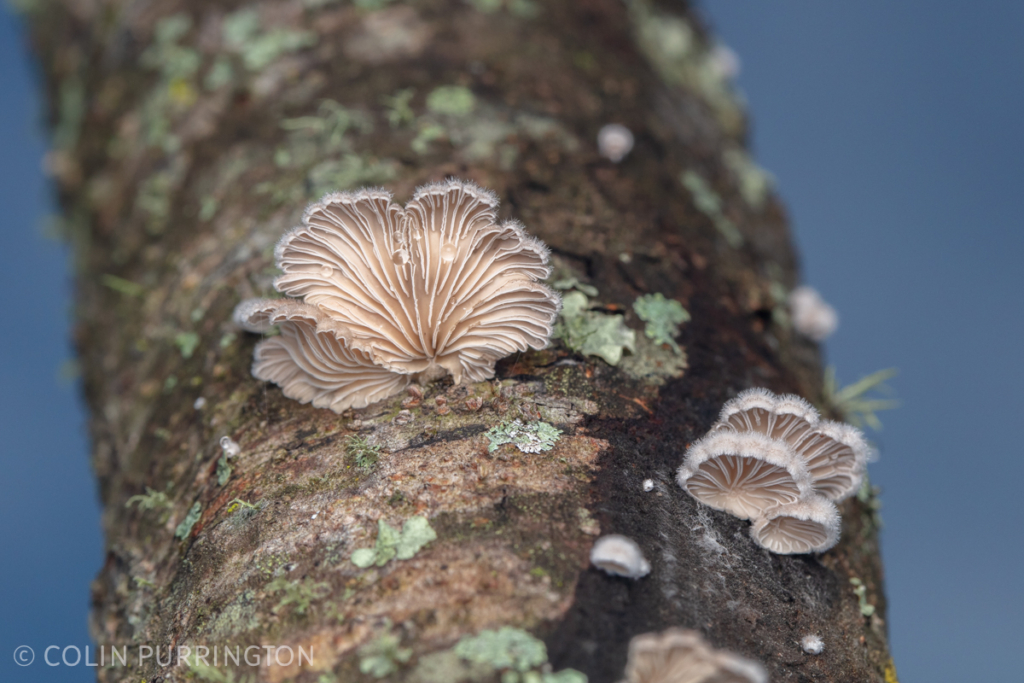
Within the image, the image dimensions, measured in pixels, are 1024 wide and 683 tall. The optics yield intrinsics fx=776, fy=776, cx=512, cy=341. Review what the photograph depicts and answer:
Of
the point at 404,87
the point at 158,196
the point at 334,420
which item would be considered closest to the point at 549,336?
the point at 334,420

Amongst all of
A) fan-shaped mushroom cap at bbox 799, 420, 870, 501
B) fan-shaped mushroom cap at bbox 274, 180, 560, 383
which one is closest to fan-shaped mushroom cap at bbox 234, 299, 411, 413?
fan-shaped mushroom cap at bbox 274, 180, 560, 383

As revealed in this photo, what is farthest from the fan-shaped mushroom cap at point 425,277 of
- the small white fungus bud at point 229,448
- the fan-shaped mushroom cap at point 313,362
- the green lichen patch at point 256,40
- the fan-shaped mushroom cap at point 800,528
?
the green lichen patch at point 256,40

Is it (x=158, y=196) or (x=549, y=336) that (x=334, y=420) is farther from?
(x=158, y=196)

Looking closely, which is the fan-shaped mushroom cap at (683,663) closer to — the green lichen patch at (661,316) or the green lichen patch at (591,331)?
the green lichen patch at (591,331)

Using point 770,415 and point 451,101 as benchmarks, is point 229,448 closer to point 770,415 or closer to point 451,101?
point 770,415

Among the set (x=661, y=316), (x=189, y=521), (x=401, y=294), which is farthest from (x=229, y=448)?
(x=661, y=316)

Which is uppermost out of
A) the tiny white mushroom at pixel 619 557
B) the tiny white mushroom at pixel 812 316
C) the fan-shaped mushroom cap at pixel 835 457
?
the tiny white mushroom at pixel 812 316
